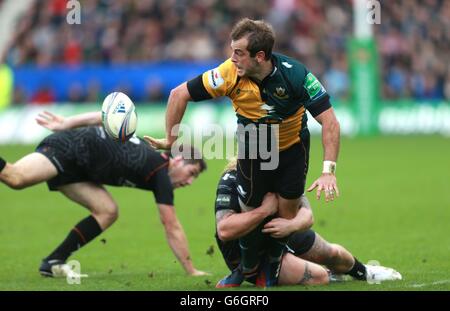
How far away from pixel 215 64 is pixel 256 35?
838 inches

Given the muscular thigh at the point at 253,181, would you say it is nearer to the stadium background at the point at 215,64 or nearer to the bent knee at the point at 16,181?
the bent knee at the point at 16,181

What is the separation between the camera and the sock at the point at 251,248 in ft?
30.0

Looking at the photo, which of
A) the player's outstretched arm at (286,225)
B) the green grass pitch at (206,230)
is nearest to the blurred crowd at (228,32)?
the green grass pitch at (206,230)

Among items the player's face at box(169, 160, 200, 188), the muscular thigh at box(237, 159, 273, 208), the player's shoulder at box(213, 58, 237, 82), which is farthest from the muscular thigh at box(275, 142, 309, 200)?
the player's face at box(169, 160, 200, 188)

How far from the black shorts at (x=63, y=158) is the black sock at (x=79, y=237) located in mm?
510

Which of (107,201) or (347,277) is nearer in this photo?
(347,277)

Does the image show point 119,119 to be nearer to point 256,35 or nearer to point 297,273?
point 256,35

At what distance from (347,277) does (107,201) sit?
2855mm

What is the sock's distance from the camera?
9152 mm
